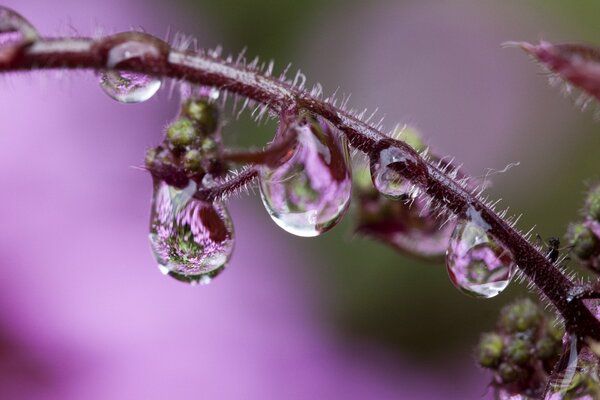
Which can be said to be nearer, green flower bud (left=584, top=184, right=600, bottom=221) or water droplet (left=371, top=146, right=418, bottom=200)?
water droplet (left=371, top=146, right=418, bottom=200)

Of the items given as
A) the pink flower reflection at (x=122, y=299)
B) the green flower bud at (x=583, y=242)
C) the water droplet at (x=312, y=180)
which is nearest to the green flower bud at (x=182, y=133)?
the water droplet at (x=312, y=180)

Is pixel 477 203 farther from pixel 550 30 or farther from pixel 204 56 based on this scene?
pixel 550 30

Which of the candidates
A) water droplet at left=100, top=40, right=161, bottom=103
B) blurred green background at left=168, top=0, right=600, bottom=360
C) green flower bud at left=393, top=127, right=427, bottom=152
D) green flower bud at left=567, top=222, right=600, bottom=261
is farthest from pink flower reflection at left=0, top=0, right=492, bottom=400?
green flower bud at left=567, top=222, right=600, bottom=261

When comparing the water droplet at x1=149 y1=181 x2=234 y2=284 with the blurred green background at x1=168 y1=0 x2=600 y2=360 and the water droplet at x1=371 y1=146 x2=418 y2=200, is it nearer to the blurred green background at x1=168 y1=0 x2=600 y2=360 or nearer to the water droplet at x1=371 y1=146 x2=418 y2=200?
the water droplet at x1=371 y1=146 x2=418 y2=200

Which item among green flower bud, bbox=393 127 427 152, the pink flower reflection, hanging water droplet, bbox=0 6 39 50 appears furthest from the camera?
the pink flower reflection

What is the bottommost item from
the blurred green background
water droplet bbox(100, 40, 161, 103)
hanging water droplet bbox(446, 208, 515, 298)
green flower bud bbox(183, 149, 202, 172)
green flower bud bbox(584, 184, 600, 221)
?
green flower bud bbox(183, 149, 202, 172)

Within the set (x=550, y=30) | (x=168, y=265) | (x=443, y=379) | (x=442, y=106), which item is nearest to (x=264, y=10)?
(x=442, y=106)

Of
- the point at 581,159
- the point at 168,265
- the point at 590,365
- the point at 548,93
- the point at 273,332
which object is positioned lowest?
the point at 168,265

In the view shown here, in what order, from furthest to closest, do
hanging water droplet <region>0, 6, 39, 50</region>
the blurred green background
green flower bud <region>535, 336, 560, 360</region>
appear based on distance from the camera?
1. the blurred green background
2. green flower bud <region>535, 336, 560, 360</region>
3. hanging water droplet <region>0, 6, 39, 50</region>
